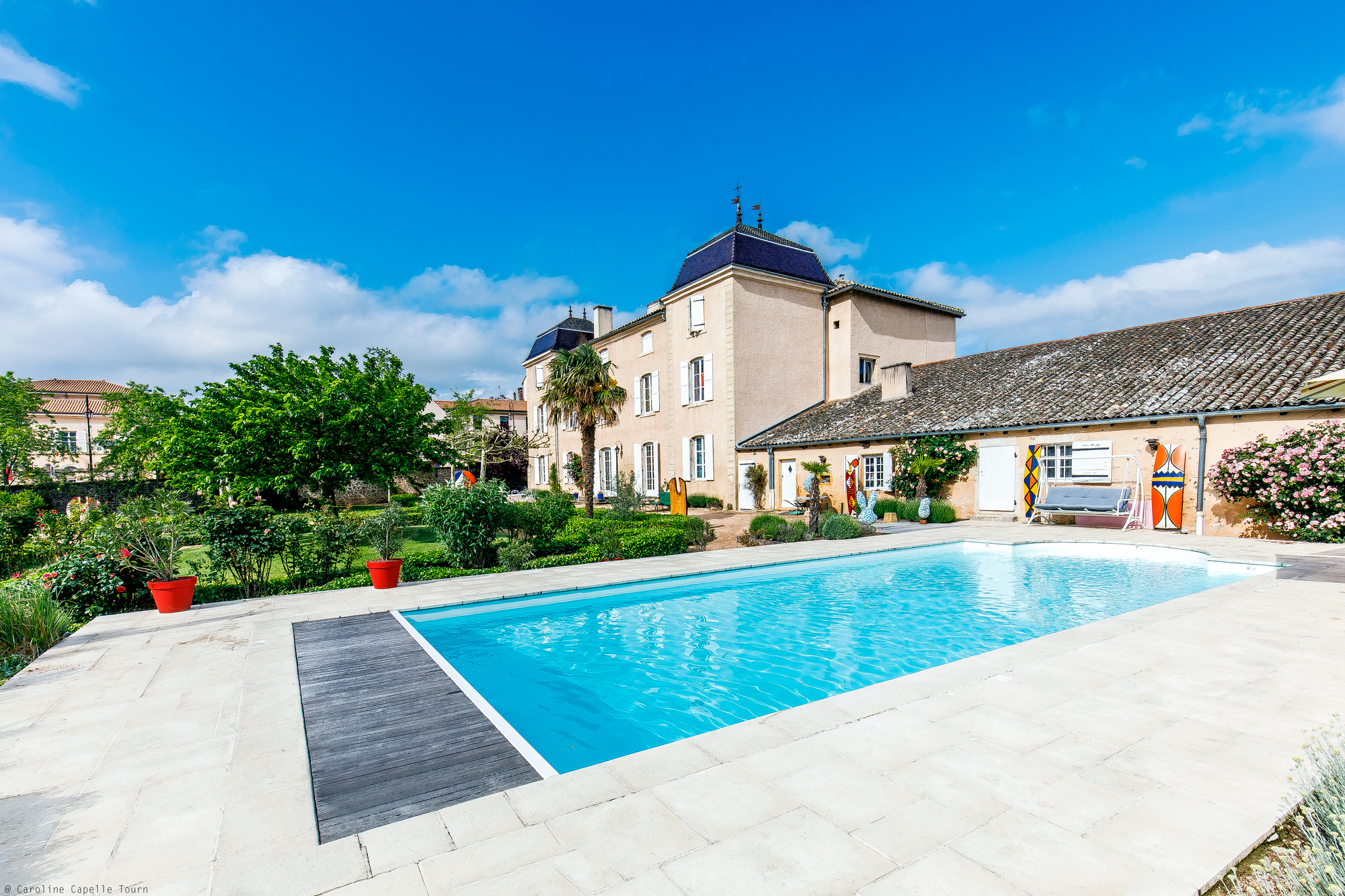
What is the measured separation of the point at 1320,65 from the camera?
9609mm

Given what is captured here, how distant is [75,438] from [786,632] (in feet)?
171

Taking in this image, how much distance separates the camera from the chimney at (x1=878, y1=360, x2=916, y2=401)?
21.1 m

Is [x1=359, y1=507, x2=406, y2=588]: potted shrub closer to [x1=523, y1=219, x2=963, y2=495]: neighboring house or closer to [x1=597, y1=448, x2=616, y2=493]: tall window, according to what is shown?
[x1=523, y1=219, x2=963, y2=495]: neighboring house

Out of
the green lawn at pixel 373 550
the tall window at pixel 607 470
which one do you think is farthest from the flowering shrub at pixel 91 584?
the tall window at pixel 607 470

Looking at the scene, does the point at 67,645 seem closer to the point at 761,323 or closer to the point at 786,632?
the point at 786,632

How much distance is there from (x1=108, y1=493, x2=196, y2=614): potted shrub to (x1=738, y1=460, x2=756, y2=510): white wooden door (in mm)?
17425

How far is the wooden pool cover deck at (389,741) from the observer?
120 inches

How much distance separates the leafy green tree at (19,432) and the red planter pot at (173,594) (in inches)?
919

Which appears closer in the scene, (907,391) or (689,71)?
(689,71)

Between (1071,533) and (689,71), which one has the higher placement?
(689,71)

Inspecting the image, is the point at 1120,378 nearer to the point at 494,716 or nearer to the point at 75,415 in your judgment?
the point at 494,716

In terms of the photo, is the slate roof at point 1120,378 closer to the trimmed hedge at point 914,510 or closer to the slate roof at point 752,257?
the trimmed hedge at point 914,510

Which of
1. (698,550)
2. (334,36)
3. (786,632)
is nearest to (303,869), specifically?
(786,632)

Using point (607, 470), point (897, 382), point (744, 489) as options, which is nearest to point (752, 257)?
point (897, 382)
